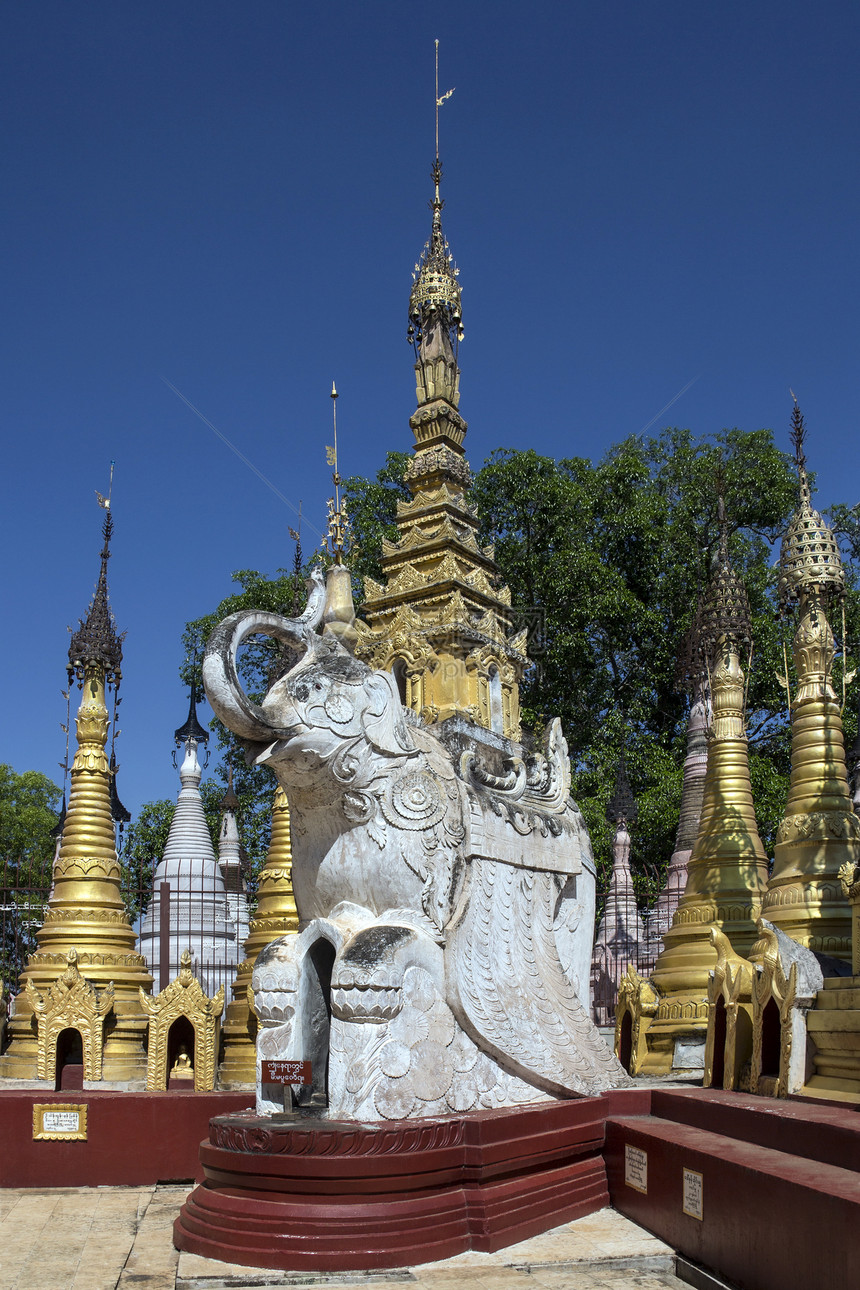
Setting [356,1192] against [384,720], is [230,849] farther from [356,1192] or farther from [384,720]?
[356,1192]

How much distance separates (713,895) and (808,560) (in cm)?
455

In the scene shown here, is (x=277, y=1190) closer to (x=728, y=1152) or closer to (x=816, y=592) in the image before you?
(x=728, y=1152)

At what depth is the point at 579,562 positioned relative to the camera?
28828mm

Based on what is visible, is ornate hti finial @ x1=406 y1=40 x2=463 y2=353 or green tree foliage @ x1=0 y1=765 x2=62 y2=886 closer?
ornate hti finial @ x1=406 y1=40 x2=463 y2=353

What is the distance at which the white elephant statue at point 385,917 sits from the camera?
6.79 m

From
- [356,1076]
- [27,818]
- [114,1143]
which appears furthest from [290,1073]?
[27,818]

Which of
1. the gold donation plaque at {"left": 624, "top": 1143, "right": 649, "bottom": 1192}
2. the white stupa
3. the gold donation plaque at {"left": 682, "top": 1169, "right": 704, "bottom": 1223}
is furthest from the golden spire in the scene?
the gold donation plaque at {"left": 682, "top": 1169, "right": 704, "bottom": 1223}

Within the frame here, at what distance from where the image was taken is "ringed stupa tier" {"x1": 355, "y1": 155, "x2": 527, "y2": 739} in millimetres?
18172

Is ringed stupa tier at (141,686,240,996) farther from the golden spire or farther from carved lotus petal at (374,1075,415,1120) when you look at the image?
carved lotus petal at (374,1075,415,1120)

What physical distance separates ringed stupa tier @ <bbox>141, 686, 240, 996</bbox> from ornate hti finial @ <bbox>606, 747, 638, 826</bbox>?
29.1ft

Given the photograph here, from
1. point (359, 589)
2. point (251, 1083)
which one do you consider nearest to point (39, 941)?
point (251, 1083)

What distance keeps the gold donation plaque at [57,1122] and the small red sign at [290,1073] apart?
3.17 metres

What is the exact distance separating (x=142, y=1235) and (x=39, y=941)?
7.83m

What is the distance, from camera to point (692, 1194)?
638cm
